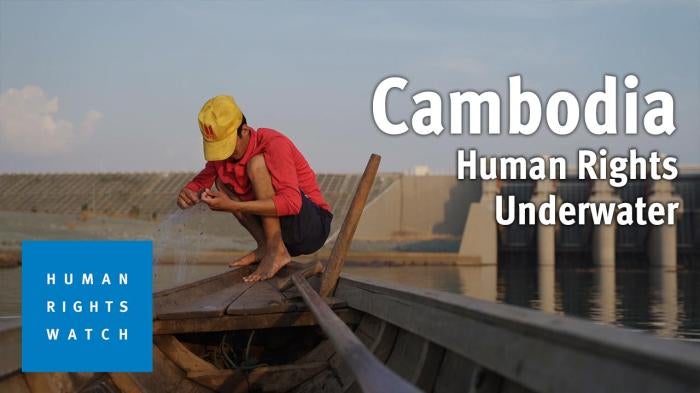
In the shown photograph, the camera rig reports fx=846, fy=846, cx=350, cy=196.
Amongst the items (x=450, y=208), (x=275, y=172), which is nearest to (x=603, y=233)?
(x=450, y=208)

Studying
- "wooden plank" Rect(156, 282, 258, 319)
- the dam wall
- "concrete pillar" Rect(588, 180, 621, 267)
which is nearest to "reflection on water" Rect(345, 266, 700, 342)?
"wooden plank" Rect(156, 282, 258, 319)

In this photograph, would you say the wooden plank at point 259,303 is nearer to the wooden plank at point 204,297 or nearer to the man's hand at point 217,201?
the wooden plank at point 204,297

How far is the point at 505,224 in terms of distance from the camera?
37.4 metres

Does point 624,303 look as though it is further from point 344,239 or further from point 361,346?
point 361,346

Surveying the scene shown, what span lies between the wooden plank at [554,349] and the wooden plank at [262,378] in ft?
3.49

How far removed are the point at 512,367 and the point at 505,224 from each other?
36.6 m

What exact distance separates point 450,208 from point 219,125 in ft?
129

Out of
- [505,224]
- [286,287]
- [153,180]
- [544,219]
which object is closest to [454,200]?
[505,224]

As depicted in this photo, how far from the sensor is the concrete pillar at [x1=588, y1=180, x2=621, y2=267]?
33938 millimetres

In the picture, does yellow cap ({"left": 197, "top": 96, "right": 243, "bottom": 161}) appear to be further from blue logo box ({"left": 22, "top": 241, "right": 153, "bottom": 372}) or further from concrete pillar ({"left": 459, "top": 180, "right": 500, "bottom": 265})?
concrete pillar ({"left": 459, "top": 180, "right": 500, "bottom": 265})

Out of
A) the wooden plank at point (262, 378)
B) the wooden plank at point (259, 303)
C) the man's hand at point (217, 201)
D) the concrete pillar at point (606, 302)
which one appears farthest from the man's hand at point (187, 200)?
the concrete pillar at point (606, 302)

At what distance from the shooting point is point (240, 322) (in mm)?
3205

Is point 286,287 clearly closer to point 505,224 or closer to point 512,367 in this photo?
point 512,367

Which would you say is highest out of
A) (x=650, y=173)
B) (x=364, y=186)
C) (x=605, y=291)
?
(x=650, y=173)
